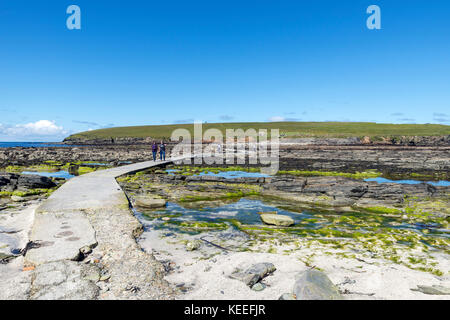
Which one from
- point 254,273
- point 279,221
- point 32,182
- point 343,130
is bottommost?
point 279,221

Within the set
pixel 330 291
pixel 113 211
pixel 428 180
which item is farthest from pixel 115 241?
pixel 428 180

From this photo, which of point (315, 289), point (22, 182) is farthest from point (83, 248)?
point (22, 182)

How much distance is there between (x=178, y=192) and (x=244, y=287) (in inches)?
430

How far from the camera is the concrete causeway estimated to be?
16.0 feet

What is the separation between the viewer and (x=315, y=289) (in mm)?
4859

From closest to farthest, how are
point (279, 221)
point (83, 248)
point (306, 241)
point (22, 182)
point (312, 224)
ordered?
point (83, 248) < point (306, 241) < point (279, 221) < point (312, 224) < point (22, 182)

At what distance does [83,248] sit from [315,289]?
520cm

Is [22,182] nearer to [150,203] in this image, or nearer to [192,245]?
[150,203]

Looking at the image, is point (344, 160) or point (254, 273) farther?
point (344, 160)

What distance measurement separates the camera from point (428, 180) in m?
22.1

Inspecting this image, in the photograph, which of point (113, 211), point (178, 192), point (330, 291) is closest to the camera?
point (330, 291)

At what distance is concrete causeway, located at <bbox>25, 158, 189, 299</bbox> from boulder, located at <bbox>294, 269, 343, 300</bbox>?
241 cm
